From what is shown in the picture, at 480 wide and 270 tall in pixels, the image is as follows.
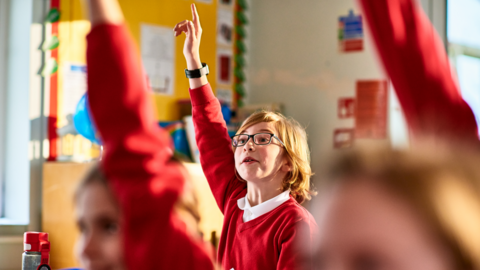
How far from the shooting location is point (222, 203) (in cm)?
134

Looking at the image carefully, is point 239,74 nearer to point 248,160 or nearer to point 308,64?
point 308,64

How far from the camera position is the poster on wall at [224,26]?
117 inches

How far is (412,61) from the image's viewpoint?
51 centimetres

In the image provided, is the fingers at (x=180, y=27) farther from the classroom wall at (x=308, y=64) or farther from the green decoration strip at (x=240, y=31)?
the green decoration strip at (x=240, y=31)

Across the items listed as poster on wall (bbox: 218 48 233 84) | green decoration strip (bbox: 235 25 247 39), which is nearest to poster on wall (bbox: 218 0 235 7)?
green decoration strip (bbox: 235 25 247 39)

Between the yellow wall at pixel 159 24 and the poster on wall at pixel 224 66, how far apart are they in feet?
0.19

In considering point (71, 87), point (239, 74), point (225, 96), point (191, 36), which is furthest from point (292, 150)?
point (239, 74)

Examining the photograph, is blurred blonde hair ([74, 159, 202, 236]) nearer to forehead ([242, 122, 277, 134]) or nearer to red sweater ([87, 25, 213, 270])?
red sweater ([87, 25, 213, 270])

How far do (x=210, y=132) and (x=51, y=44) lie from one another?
1331mm

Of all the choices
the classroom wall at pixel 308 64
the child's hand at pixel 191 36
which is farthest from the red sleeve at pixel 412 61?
the classroom wall at pixel 308 64

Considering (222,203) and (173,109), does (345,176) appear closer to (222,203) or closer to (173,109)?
(222,203)

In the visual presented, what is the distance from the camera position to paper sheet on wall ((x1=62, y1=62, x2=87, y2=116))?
90.3 inches

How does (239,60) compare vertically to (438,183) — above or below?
above

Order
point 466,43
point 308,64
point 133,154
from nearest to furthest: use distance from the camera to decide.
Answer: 1. point 133,154
2. point 466,43
3. point 308,64
